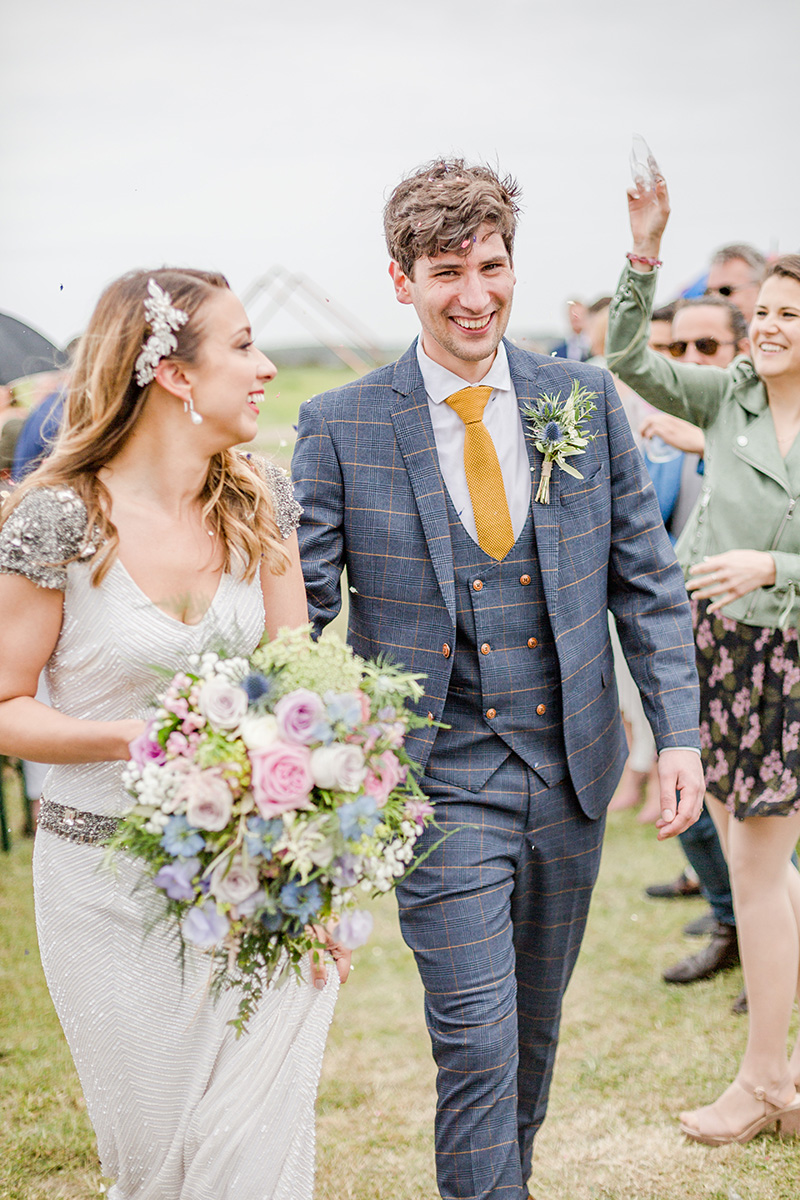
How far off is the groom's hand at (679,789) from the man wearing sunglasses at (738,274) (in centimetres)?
348

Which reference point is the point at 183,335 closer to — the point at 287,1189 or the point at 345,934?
the point at 345,934

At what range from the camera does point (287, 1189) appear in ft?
7.68

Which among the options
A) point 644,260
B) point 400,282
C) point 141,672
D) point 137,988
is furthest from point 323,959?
point 644,260

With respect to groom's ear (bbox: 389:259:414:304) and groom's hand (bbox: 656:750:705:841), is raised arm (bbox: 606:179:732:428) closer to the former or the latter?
groom's ear (bbox: 389:259:414:304)

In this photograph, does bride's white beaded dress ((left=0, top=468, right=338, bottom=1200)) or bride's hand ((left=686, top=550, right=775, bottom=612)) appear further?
bride's hand ((left=686, top=550, right=775, bottom=612))

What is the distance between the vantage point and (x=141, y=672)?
2340mm

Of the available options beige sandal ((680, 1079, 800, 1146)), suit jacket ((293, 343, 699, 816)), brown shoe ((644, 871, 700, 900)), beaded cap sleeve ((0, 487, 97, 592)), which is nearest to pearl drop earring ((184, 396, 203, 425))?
beaded cap sleeve ((0, 487, 97, 592))

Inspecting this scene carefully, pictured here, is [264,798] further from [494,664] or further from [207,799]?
[494,664]

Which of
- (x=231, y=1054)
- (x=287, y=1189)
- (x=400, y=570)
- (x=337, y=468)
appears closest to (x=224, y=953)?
(x=231, y=1054)

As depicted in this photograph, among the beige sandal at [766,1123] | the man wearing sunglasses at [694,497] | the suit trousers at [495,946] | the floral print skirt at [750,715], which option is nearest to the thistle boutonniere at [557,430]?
the suit trousers at [495,946]

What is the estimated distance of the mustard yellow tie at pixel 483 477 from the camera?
2.78 metres

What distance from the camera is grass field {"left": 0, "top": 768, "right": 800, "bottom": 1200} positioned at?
11.0 ft

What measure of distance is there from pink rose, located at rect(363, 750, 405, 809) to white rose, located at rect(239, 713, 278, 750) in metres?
0.19

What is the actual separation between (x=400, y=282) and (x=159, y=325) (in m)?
0.84
